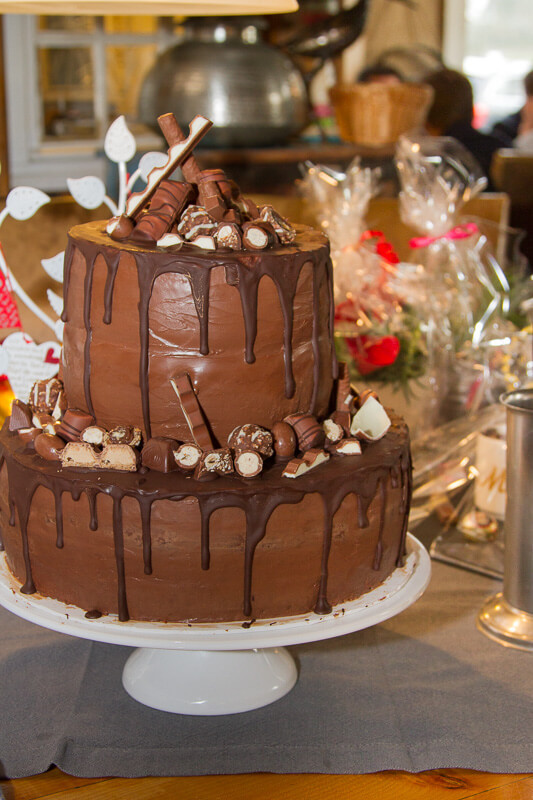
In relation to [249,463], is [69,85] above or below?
above

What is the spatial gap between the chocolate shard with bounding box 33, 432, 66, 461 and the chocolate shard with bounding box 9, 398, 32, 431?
0.10m

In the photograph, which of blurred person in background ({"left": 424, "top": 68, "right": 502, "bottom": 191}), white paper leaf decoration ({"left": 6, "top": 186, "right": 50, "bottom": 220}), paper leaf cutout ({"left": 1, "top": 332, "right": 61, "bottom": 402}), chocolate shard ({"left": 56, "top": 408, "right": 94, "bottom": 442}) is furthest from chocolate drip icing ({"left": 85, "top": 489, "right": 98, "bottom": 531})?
blurred person in background ({"left": 424, "top": 68, "right": 502, "bottom": 191})

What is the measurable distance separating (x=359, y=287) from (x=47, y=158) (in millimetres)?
2100

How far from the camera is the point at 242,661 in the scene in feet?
4.77

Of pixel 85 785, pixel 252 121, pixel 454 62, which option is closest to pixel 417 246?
pixel 252 121

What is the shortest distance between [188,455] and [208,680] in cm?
40

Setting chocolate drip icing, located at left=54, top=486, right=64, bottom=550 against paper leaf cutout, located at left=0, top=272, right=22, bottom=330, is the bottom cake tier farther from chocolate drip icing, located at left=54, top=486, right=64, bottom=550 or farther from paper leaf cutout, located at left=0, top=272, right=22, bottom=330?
paper leaf cutout, located at left=0, top=272, right=22, bottom=330

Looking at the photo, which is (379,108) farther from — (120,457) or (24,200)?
(120,457)

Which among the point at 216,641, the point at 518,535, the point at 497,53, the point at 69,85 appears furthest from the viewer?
the point at 497,53

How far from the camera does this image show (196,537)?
124 centimetres

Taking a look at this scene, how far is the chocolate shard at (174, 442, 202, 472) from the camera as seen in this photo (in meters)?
1.26

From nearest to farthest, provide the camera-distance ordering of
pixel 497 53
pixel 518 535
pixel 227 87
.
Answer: pixel 518 535
pixel 227 87
pixel 497 53

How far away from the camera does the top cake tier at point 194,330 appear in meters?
1.24

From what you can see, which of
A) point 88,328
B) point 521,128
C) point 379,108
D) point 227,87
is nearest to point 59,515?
point 88,328
